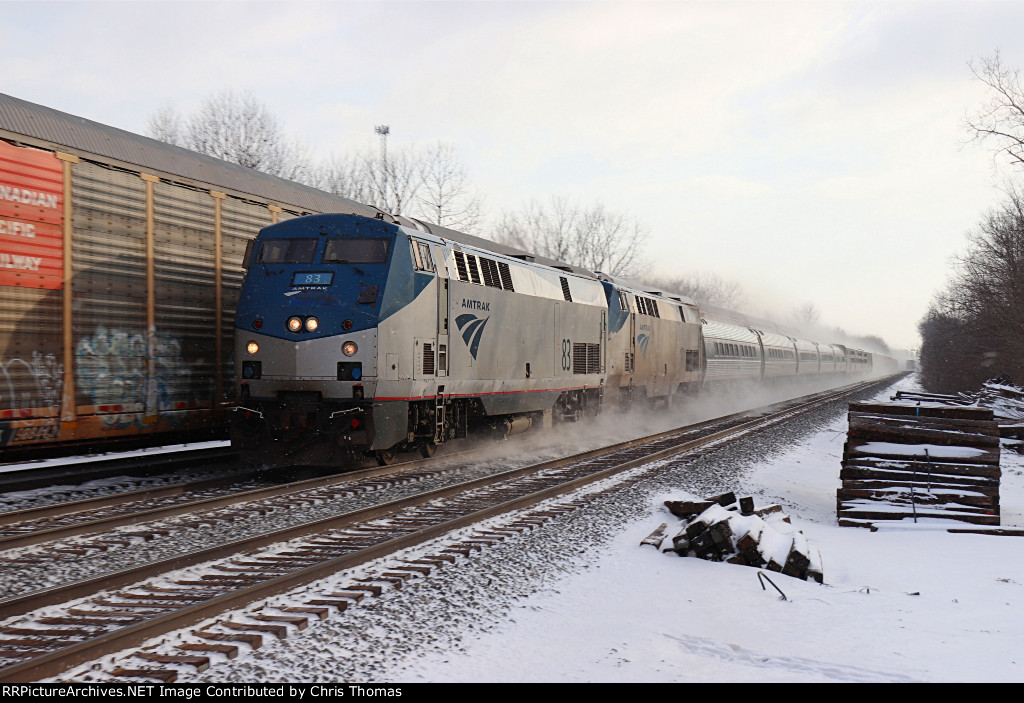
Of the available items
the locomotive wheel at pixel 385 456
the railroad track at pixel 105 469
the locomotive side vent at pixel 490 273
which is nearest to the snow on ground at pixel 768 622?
the locomotive wheel at pixel 385 456

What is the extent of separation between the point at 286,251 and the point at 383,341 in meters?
2.15

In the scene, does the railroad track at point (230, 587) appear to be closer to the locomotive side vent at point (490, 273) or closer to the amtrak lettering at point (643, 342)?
the locomotive side vent at point (490, 273)

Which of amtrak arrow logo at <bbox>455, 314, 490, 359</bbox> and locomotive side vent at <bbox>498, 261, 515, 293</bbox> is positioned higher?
locomotive side vent at <bbox>498, 261, 515, 293</bbox>

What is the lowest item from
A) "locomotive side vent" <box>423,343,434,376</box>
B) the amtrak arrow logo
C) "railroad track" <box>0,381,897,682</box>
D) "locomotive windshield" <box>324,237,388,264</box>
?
"railroad track" <box>0,381,897,682</box>

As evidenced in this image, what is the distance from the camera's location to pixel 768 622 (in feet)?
18.2

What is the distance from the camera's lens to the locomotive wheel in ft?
39.1

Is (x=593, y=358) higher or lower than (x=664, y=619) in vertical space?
higher

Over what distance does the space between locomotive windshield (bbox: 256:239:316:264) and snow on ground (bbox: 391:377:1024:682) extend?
20.1ft

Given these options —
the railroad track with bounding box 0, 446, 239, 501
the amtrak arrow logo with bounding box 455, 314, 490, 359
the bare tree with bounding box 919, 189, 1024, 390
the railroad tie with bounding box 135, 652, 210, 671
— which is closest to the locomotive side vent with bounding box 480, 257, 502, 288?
the amtrak arrow logo with bounding box 455, 314, 490, 359

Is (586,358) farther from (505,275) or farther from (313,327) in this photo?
(313,327)

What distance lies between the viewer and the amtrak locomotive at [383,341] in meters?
10.5

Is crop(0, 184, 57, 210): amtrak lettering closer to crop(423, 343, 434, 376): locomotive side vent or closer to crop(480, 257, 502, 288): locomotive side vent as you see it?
crop(423, 343, 434, 376): locomotive side vent

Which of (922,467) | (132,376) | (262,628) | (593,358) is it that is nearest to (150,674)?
(262,628)

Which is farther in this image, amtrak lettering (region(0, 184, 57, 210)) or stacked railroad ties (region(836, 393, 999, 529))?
amtrak lettering (region(0, 184, 57, 210))
